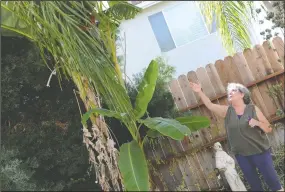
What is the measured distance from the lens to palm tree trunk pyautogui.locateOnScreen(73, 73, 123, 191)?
3.05 m

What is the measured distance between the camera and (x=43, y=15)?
2.63 meters

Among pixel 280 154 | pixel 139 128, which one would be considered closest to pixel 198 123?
pixel 139 128

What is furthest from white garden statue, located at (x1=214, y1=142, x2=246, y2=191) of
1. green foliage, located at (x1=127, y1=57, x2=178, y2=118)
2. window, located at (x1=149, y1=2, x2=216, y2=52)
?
window, located at (x1=149, y1=2, x2=216, y2=52)

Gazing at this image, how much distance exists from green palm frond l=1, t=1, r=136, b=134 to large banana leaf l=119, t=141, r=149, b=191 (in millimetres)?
267

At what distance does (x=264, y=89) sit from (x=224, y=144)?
0.87m

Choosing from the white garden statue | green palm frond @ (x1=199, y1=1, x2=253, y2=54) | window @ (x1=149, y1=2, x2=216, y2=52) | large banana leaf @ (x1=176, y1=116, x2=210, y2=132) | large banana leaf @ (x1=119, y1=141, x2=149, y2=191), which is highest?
window @ (x1=149, y1=2, x2=216, y2=52)

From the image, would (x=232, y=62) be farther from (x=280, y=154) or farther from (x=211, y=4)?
(x=280, y=154)

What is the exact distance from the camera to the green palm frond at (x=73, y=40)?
2619 millimetres

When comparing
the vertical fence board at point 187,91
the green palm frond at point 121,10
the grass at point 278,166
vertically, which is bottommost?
the grass at point 278,166

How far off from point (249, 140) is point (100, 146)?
48.8 inches

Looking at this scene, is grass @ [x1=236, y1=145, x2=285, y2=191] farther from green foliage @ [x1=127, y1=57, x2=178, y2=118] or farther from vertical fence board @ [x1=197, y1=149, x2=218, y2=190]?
green foliage @ [x1=127, y1=57, x2=178, y2=118]

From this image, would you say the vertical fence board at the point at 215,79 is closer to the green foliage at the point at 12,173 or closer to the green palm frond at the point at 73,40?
the green palm frond at the point at 73,40

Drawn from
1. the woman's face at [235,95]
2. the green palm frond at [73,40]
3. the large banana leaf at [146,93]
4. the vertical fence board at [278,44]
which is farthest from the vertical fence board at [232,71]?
the green palm frond at [73,40]

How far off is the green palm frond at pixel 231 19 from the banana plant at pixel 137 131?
1370 millimetres
